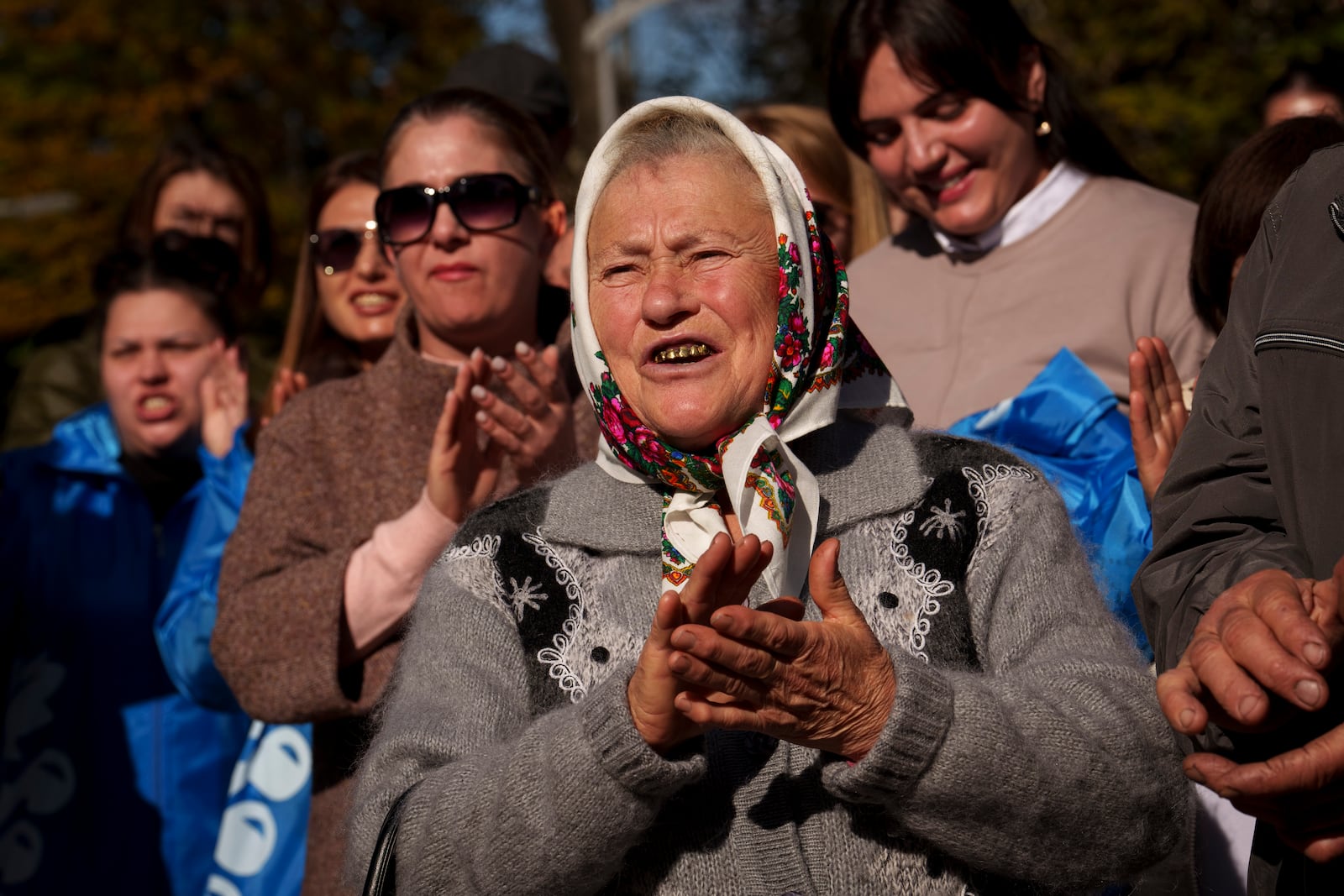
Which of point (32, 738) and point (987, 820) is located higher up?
point (987, 820)

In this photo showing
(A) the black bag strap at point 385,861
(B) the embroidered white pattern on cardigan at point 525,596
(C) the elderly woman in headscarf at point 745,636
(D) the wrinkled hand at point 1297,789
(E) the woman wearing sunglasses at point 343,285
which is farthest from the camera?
(E) the woman wearing sunglasses at point 343,285

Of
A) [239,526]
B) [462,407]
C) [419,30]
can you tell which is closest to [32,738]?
[239,526]

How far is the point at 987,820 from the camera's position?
2.26 metres

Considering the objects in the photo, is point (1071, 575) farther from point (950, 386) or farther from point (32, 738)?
point (32, 738)

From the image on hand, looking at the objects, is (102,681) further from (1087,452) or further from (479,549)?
(1087,452)

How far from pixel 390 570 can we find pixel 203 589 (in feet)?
2.88

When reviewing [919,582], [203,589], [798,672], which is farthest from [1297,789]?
[203,589]

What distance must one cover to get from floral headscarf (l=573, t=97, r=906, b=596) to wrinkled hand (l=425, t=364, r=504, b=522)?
60cm

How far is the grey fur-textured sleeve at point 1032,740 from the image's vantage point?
221 cm

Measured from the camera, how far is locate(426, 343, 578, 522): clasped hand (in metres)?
3.30

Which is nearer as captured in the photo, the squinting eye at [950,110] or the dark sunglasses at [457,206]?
the dark sunglasses at [457,206]

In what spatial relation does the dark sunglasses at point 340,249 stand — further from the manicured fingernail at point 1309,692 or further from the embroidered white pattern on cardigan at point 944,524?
the manicured fingernail at point 1309,692

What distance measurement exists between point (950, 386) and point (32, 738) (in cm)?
293

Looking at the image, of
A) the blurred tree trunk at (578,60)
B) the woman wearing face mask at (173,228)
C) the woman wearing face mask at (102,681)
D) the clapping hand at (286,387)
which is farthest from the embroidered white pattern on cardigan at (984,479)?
the blurred tree trunk at (578,60)
